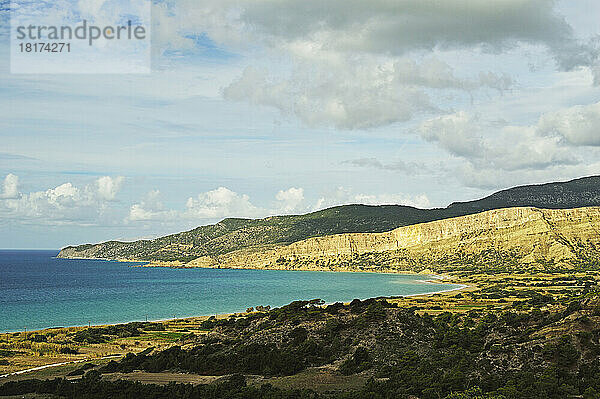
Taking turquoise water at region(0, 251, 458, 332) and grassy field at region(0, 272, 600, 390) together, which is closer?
grassy field at region(0, 272, 600, 390)

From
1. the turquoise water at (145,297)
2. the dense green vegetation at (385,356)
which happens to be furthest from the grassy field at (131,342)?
the turquoise water at (145,297)

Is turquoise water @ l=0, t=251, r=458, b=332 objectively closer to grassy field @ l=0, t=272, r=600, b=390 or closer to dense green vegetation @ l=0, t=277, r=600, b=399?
grassy field @ l=0, t=272, r=600, b=390

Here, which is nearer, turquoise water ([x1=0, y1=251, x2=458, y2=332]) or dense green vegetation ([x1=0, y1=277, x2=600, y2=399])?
dense green vegetation ([x1=0, y1=277, x2=600, y2=399])

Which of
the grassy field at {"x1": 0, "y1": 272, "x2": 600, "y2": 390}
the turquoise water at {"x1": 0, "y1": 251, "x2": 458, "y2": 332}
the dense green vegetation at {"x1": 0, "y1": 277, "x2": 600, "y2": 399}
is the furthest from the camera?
the turquoise water at {"x1": 0, "y1": 251, "x2": 458, "y2": 332}

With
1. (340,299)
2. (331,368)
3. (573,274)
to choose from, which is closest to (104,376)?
(331,368)

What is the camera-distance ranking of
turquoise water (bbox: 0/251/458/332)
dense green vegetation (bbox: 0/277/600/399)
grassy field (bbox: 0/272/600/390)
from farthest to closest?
turquoise water (bbox: 0/251/458/332) → grassy field (bbox: 0/272/600/390) → dense green vegetation (bbox: 0/277/600/399)

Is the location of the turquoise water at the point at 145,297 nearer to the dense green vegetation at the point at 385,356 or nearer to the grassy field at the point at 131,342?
the grassy field at the point at 131,342

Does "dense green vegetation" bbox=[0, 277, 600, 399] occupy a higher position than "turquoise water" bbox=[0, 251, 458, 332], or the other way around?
"dense green vegetation" bbox=[0, 277, 600, 399]

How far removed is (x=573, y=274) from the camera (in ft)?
565

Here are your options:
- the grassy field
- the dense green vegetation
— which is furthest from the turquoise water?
the dense green vegetation

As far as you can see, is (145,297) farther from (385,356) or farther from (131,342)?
(385,356)

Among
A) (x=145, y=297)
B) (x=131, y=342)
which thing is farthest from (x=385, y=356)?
(x=145, y=297)

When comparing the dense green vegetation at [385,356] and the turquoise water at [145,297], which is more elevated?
the dense green vegetation at [385,356]

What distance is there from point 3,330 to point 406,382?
77456 millimetres
